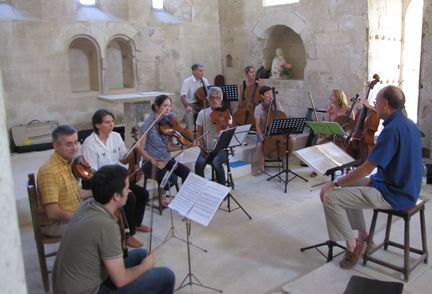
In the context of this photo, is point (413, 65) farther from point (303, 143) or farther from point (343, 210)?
point (343, 210)

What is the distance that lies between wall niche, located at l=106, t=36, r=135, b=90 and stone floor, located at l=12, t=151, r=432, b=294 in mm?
3810

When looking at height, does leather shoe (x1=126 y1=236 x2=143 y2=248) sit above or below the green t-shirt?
below

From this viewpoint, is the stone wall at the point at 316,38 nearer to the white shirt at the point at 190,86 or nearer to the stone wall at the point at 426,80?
the stone wall at the point at 426,80

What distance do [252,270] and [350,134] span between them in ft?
7.66

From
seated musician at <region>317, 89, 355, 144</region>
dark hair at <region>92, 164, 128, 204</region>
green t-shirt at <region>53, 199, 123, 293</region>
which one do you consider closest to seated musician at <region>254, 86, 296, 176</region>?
seated musician at <region>317, 89, 355, 144</region>

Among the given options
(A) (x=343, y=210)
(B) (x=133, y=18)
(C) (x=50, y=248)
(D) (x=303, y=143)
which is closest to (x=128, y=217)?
(C) (x=50, y=248)

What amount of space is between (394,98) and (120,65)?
6.97 metres

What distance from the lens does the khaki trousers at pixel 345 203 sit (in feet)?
10.6

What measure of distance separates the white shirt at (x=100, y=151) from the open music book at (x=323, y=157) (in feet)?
5.60

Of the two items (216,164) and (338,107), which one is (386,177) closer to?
(216,164)

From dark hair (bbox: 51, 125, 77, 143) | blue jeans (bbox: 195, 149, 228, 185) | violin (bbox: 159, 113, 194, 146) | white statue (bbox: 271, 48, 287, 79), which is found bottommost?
blue jeans (bbox: 195, 149, 228, 185)

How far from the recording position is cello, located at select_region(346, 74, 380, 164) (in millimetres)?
5078

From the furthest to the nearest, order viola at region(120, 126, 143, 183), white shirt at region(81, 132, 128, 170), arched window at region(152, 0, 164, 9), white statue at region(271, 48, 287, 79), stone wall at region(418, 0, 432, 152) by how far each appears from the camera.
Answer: arched window at region(152, 0, 164, 9), white statue at region(271, 48, 287, 79), stone wall at region(418, 0, 432, 152), viola at region(120, 126, 143, 183), white shirt at region(81, 132, 128, 170)

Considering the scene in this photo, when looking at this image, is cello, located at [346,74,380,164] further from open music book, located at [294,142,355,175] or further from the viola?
the viola
